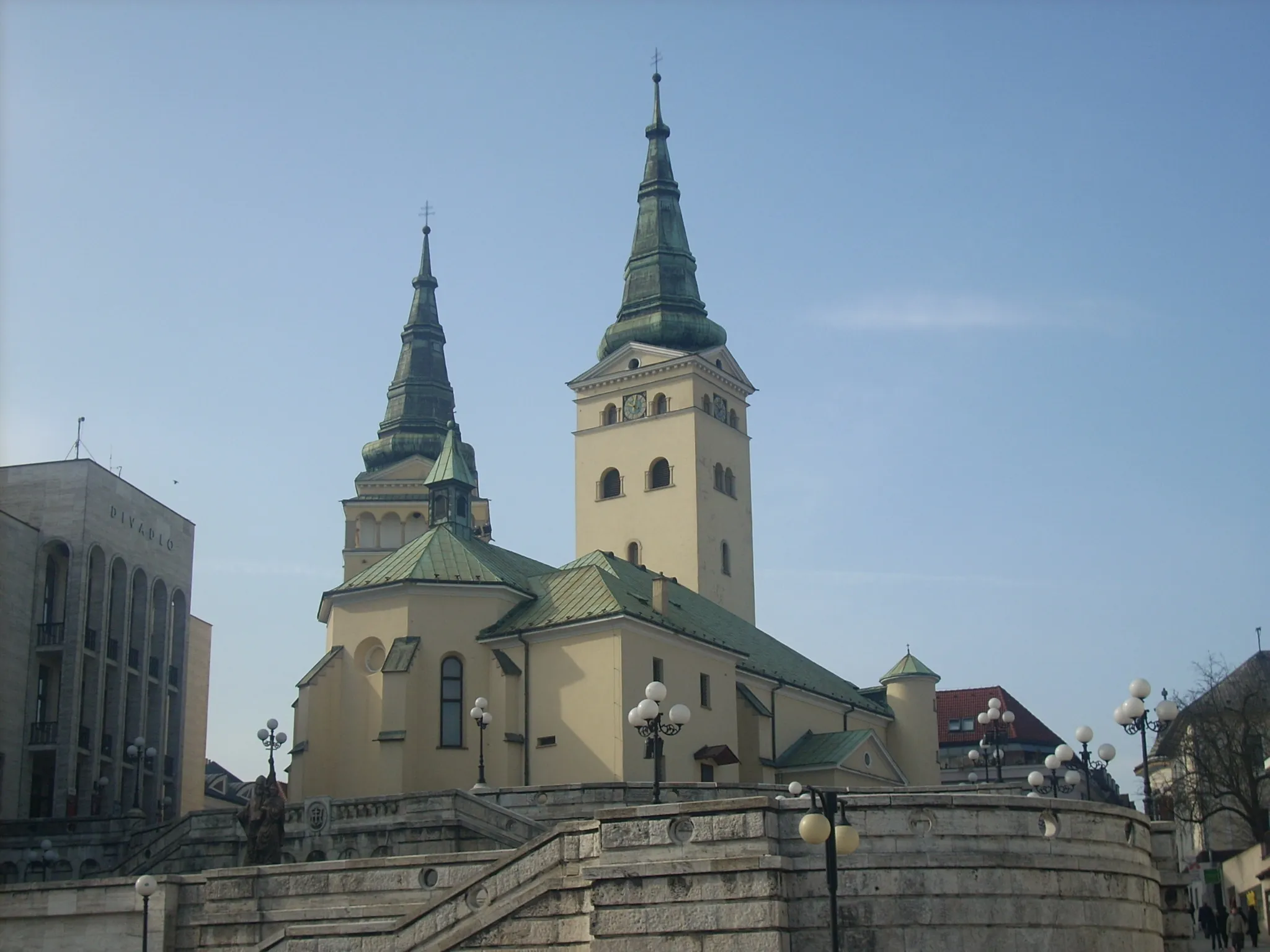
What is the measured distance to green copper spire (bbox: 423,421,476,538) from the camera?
58344mm

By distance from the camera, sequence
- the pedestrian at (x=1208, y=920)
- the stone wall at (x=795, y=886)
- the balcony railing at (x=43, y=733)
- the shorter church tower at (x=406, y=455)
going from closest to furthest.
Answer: the stone wall at (x=795, y=886) → the pedestrian at (x=1208, y=920) → the balcony railing at (x=43, y=733) → the shorter church tower at (x=406, y=455)

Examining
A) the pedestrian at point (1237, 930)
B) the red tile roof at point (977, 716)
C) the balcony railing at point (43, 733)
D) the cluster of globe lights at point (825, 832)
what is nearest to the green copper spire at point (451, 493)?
the balcony railing at point (43, 733)

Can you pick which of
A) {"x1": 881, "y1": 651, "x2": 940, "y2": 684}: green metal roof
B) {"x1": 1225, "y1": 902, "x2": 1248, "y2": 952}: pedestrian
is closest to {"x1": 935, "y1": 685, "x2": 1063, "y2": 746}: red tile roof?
{"x1": 881, "y1": 651, "x2": 940, "y2": 684}: green metal roof

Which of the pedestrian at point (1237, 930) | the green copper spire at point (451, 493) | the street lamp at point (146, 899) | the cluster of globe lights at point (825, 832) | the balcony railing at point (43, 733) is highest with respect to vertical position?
the green copper spire at point (451, 493)

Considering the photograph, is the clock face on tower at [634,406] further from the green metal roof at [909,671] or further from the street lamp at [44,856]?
the street lamp at [44,856]

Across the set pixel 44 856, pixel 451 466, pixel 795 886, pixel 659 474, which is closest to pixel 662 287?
pixel 659 474

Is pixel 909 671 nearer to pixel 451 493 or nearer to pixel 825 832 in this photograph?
pixel 451 493

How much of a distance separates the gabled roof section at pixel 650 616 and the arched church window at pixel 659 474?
480 inches

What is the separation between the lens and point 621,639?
51125 mm

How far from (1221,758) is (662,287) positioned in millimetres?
37974

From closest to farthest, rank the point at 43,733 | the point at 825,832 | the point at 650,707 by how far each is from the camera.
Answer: the point at 825,832 < the point at 650,707 < the point at 43,733

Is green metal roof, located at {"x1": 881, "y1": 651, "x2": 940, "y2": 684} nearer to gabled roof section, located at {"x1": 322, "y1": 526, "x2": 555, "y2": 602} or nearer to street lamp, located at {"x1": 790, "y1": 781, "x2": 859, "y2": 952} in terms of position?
gabled roof section, located at {"x1": 322, "y1": 526, "x2": 555, "y2": 602}

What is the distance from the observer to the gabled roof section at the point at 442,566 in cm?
5262

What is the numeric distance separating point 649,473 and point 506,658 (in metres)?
31.6
